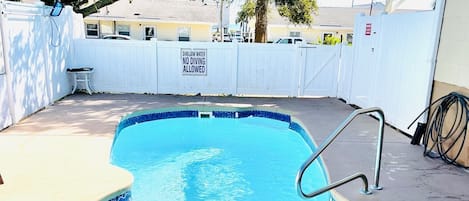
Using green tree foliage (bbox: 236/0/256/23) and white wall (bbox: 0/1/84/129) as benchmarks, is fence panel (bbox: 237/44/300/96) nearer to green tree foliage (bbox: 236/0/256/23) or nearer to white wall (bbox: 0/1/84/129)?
white wall (bbox: 0/1/84/129)

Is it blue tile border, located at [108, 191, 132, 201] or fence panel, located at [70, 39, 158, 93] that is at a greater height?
fence panel, located at [70, 39, 158, 93]

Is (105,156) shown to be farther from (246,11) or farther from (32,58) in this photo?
(246,11)

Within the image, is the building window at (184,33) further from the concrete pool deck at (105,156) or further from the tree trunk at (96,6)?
the concrete pool deck at (105,156)

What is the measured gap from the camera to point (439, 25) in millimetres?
4621

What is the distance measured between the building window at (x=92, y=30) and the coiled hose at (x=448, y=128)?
1953cm

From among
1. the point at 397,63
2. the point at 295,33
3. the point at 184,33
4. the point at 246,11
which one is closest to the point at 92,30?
the point at 184,33

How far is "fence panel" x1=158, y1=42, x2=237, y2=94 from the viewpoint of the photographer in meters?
8.41

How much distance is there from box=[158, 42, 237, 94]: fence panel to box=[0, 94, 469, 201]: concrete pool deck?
1.57 meters

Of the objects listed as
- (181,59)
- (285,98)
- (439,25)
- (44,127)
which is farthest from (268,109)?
(44,127)

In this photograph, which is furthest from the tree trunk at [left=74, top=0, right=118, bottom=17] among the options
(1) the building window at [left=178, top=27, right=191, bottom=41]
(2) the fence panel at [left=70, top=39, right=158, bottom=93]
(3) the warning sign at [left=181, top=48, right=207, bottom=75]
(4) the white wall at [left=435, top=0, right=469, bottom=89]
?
(1) the building window at [left=178, top=27, right=191, bottom=41]

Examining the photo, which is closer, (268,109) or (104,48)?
(268,109)

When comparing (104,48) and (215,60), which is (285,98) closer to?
(215,60)

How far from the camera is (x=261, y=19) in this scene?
11.9m

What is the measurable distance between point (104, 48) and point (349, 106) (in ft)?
18.8
